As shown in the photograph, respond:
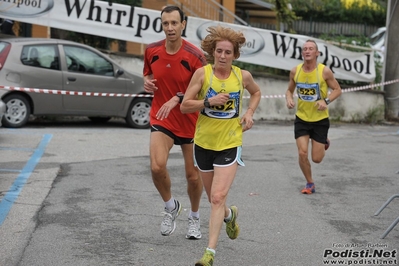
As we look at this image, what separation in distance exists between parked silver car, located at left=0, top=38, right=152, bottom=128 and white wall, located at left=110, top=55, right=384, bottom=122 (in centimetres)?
260

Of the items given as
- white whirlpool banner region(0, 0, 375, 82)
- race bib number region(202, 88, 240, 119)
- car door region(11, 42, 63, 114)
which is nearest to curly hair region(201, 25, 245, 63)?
race bib number region(202, 88, 240, 119)

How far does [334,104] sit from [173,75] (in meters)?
13.1

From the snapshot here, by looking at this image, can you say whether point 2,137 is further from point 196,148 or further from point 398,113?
point 398,113

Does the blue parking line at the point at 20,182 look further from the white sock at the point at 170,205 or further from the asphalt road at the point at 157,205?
the white sock at the point at 170,205

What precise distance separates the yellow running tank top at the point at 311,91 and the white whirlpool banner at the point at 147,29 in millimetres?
8830

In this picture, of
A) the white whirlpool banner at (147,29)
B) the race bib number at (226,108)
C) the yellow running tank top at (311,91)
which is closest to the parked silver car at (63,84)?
the white whirlpool banner at (147,29)

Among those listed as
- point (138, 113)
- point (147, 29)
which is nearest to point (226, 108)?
point (138, 113)

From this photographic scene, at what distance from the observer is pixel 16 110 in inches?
594

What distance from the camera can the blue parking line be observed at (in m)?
8.47

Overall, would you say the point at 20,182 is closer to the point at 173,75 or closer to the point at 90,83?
the point at 173,75

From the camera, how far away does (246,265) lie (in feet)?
21.3

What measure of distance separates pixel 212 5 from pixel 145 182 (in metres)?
12.7

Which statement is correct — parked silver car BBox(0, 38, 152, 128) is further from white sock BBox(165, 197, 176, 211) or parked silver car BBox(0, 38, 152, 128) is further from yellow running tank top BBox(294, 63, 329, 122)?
white sock BBox(165, 197, 176, 211)

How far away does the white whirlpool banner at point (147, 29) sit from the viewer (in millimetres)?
18109
